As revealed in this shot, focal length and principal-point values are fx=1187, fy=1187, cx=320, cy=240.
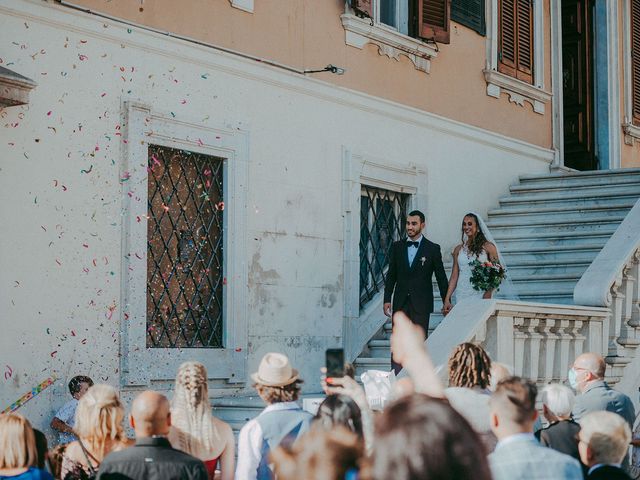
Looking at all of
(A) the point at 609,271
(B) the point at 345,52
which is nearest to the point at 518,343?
(A) the point at 609,271

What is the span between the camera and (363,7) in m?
13.0

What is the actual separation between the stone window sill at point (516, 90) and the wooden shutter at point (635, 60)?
3203 millimetres

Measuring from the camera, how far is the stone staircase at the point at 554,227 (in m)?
13.5

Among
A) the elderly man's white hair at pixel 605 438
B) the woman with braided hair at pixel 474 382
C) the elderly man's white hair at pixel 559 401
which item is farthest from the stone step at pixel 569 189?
the elderly man's white hair at pixel 605 438

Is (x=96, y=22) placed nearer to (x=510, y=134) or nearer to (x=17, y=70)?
(x=17, y=70)

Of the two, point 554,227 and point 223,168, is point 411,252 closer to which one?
point 223,168

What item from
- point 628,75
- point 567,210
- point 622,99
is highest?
point 628,75

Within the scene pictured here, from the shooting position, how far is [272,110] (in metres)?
11.9

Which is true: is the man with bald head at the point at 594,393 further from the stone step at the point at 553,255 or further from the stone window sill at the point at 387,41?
the stone step at the point at 553,255

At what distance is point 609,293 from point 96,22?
557cm

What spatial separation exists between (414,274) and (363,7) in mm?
3365

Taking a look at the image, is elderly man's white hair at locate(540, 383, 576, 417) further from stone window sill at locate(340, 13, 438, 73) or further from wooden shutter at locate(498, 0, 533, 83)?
wooden shutter at locate(498, 0, 533, 83)

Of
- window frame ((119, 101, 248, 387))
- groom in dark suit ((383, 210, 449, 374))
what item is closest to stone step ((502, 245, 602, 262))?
groom in dark suit ((383, 210, 449, 374))

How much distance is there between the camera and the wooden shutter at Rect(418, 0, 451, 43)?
46.3 ft
